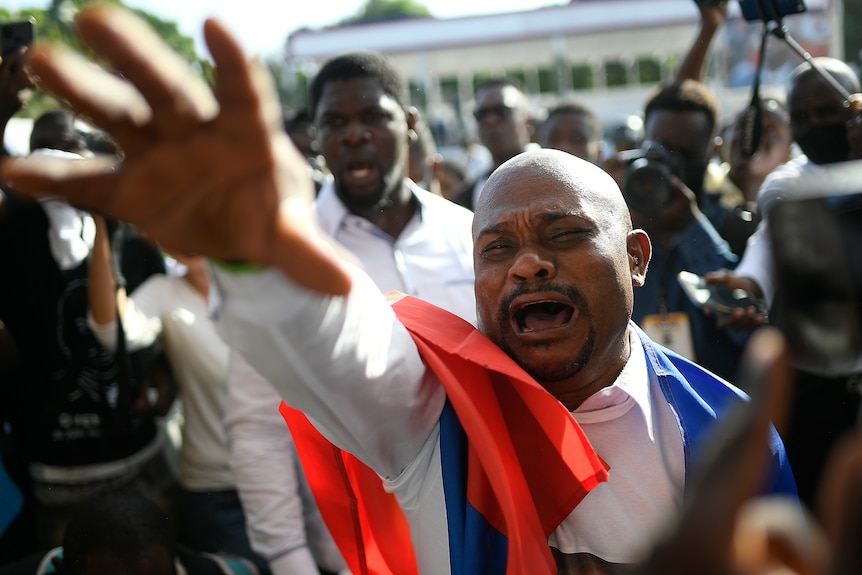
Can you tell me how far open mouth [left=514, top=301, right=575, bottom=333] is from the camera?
169cm

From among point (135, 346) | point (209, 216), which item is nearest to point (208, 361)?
point (135, 346)

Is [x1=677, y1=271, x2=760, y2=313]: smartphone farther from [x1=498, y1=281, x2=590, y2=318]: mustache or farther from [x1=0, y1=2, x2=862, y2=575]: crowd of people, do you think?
[x1=498, y1=281, x2=590, y2=318]: mustache

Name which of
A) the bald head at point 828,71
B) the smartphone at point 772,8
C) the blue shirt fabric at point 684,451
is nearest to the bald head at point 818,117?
the bald head at point 828,71

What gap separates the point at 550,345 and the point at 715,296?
1346mm

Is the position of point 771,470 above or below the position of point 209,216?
below

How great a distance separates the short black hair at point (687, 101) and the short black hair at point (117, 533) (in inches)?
105

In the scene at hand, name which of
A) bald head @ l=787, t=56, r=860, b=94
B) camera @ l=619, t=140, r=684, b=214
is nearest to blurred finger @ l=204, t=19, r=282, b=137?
camera @ l=619, t=140, r=684, b=214

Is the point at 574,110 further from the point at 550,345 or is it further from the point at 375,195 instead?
the point at 550,345

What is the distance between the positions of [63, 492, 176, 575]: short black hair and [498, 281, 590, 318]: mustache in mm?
1607

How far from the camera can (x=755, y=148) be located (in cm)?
348

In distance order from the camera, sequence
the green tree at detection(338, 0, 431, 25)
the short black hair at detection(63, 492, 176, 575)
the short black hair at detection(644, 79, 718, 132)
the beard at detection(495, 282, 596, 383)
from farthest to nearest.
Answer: the green tree at detection(338, 0, 431, 25) → the short black hair at detection(644, 79, 718, 132) → the short black hair at detection(63, 492, 176, 575) → the beard at detection(495, 282, 596, 383)

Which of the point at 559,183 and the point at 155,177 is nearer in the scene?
the point at 155,177

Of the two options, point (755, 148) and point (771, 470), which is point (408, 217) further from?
point (771, 470)

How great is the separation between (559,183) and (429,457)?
2.14 ft
